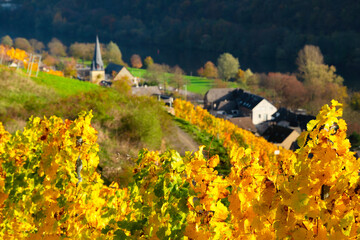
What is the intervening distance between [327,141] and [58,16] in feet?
582

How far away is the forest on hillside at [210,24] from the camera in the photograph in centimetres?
8812

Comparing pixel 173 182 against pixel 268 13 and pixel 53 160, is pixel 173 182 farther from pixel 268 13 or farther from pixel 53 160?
pixel 268 13

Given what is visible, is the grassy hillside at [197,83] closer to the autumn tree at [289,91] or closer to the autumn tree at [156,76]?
the autumn tree at [156,76]

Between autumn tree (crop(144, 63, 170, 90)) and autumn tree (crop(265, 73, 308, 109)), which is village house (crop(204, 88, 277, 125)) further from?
autumn tree (crop(144, 63, 170, 90))

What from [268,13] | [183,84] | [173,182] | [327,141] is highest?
[268,13]

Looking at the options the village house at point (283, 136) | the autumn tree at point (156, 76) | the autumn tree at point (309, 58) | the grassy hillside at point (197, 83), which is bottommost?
the village house at point (283, 136)

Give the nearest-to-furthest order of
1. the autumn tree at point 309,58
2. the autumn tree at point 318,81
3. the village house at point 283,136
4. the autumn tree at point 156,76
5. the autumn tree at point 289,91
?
the village house at point 283,136 < the autumn tree at point 318,81 < the autumn tree at point 289,91 < the autumn tree at point 309,58 < the autumn tree at point 156,76

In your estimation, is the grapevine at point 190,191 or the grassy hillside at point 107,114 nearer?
the grapevine at point 190,191

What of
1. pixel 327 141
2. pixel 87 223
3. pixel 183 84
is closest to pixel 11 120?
pixel 87 223

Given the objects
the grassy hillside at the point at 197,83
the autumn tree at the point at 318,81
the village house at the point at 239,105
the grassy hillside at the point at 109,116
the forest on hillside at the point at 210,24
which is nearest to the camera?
the grassy hillside at the point at 109,116

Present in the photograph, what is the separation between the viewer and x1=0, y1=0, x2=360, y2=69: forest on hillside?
88125mm

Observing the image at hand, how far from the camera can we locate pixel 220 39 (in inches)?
4326

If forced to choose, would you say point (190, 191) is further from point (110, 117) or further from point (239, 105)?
point (239, 105)

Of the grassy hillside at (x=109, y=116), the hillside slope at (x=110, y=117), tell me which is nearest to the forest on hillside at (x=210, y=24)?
the hillside slope at (x=110, y=117)
